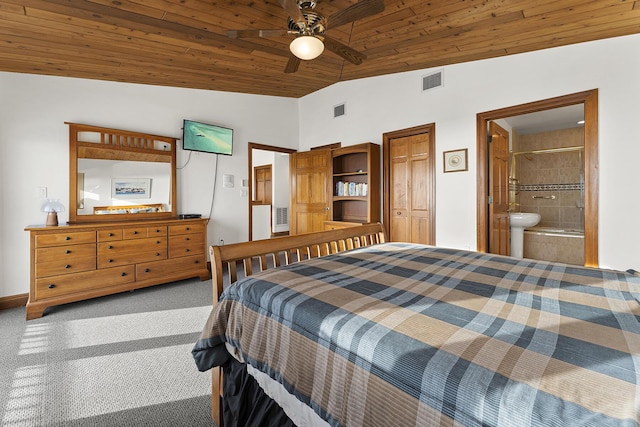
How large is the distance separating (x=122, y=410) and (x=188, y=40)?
3083 millimetres

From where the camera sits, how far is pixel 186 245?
3.86 metres

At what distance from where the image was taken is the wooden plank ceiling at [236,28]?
237cm

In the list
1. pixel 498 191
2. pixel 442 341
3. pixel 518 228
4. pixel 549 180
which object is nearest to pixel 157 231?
pixel 442 341

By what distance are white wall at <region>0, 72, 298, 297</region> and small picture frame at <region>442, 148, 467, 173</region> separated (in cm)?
302

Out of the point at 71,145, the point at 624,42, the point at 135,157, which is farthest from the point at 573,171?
the point at 71,145

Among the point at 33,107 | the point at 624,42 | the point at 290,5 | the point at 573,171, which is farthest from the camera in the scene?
the point at 573,171

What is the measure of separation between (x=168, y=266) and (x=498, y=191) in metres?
4.18

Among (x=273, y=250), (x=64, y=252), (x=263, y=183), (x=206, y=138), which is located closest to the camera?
(x=273, y=250)

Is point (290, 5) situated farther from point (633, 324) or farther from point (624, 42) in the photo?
point (624, 42)

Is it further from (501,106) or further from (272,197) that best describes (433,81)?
(272,197)

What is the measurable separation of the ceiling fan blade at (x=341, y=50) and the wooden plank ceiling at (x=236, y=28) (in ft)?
1.61

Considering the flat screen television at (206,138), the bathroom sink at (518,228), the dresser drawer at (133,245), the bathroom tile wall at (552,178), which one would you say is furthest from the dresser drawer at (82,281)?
the bathroom tile wall at (552,178)

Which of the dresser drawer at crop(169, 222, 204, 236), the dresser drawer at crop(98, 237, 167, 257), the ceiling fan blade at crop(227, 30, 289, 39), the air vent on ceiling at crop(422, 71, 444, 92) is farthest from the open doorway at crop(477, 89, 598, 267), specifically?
the dresser drawer at crop(98, 237, 167, 257)

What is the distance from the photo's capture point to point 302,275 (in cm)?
135
